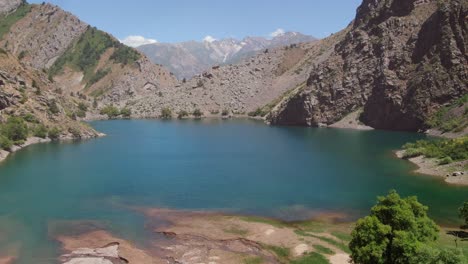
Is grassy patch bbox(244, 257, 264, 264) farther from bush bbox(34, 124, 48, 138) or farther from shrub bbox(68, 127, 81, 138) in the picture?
shrub bbox(68, 127, 81, 138)

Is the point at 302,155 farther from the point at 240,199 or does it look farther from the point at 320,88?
the point at 320,88

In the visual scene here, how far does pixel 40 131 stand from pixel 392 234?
397ft

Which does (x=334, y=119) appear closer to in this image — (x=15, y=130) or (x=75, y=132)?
(x=75, y=132)

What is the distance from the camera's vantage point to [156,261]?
4747cm

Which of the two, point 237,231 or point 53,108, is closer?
point 237,231

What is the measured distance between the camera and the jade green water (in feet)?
204

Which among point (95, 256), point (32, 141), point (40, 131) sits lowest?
point (95, 256)

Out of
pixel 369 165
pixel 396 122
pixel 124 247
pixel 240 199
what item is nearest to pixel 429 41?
pixel 396 122

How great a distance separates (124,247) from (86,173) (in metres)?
44.5

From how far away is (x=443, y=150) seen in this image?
316 ft

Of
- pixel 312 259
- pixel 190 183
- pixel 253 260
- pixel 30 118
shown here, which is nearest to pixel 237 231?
pixel 253 260

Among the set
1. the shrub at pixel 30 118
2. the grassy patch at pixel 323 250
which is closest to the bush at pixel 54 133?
the shrub at pixel 30 118

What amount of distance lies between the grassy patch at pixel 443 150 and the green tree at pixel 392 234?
5495 cm

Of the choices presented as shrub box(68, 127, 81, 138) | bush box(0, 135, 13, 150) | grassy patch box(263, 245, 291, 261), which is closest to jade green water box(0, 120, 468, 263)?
bush box(0, 135, 13, 150)
